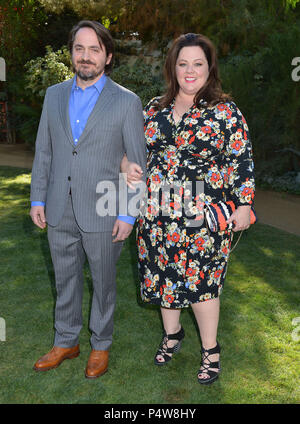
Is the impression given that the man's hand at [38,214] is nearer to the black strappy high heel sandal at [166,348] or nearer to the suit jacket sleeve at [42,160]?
the suit jacket sleeve at [42,160]

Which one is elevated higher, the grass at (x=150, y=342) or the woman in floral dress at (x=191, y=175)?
the woman in floral dress at (x=191, y=175)

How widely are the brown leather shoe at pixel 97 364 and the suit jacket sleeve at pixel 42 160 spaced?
1046mm

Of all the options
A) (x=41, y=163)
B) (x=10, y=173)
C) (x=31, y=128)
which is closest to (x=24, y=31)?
(x=31, y=128)

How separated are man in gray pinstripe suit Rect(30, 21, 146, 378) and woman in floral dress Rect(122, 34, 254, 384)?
0.16 metres

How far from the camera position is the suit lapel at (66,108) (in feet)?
8.45

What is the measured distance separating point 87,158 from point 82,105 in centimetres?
32

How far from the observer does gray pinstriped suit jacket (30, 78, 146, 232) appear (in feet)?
8.32

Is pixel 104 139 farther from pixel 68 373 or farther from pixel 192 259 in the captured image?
pixel 68 373

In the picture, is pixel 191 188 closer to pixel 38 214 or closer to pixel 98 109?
pixel 98 109

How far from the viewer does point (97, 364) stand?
116 inches

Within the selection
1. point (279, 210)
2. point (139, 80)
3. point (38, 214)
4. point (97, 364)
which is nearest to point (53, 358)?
point (97, 364)

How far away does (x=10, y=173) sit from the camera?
395 inches

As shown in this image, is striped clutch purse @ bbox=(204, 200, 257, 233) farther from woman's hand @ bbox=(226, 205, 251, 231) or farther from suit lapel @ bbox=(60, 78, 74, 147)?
suit lapel @ bbox=(60, 78, 74, 147)

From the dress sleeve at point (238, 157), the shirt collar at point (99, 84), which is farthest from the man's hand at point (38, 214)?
the dress sleeve at point (238, 157)
